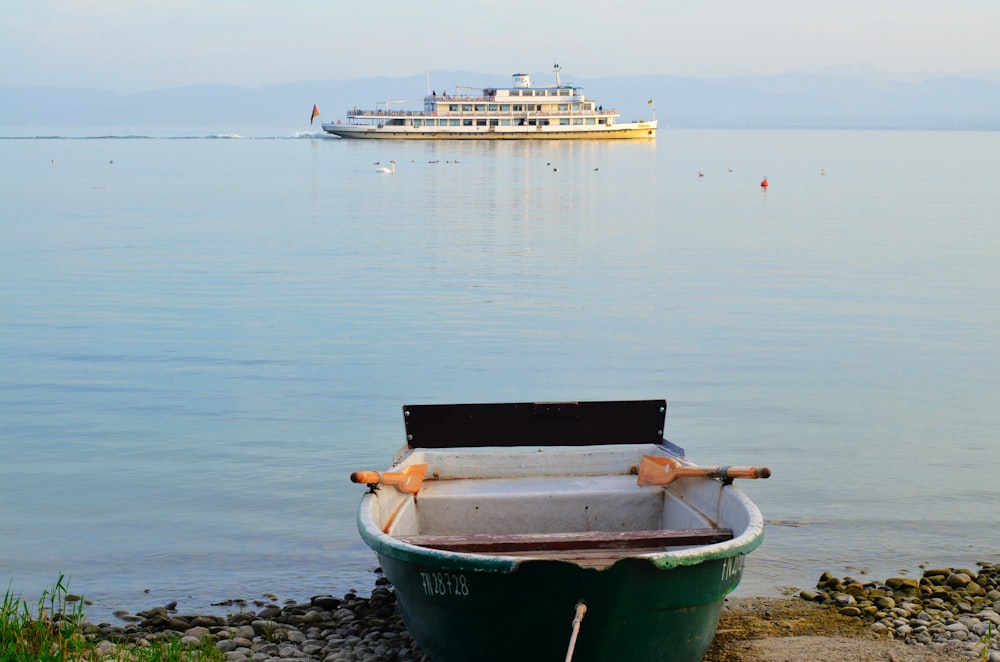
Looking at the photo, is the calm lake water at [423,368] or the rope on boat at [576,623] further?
the calm lake water at [423,368]

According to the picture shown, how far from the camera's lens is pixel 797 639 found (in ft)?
20.0

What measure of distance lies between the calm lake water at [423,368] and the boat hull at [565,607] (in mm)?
2278

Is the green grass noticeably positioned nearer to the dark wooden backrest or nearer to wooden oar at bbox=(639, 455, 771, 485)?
the dark wooden backrest

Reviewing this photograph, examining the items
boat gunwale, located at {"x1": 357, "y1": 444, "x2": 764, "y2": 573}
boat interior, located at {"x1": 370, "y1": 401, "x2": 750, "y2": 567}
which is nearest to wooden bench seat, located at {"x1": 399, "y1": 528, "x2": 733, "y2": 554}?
boat interior, located at {"x1": 370, "y1": 401, "x2": 750, "y2": 567}

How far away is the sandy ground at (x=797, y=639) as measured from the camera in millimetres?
5828

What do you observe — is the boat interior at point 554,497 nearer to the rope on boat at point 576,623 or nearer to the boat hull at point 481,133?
the rope on boat at point 576,623

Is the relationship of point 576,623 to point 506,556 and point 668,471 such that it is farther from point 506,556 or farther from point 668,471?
point 668,471

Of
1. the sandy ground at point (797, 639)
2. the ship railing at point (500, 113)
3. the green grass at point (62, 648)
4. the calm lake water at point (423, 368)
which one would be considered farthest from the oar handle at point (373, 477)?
the ship railing at point (500, 113)

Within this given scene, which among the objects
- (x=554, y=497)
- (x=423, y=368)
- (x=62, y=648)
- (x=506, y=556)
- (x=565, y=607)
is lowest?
(x=423, y=368)

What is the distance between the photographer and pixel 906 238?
29.9m

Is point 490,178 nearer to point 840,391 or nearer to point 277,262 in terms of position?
point 277,262

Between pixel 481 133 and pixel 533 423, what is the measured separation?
92557 mm

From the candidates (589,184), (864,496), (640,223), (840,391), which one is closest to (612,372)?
(840,391)

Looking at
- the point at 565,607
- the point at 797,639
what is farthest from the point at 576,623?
the point at 797,639
